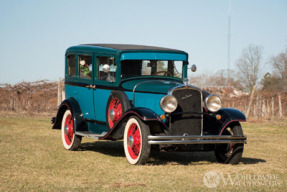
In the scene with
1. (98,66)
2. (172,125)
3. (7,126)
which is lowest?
(7,126)

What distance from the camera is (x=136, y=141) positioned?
7.62 metres

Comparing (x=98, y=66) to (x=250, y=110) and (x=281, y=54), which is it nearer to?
(x=250, y=110)

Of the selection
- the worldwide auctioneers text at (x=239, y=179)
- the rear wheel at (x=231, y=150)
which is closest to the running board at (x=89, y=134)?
the rear wheel at (x=231, y=150)

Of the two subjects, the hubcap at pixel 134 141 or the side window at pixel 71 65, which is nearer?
the hubcap at pixel 134 141

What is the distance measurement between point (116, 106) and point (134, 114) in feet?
2.50

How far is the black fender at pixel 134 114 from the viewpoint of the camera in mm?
7207

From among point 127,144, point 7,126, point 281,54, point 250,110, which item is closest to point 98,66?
point 127,144

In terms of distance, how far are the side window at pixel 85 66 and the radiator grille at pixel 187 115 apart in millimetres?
2395

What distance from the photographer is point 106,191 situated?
5391mm

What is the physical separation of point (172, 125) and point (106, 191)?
2392mm

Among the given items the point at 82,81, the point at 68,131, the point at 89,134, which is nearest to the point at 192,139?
the point at 89,134

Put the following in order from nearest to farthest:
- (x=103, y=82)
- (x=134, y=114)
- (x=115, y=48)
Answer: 1. (x=134, y=114)
2. (x=115, y=48)
3. (x=103, y=82)

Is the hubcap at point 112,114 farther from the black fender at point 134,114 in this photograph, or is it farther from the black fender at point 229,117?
the black fender at point 229,117

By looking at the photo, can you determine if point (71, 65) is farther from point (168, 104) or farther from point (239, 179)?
point (239, 179)
